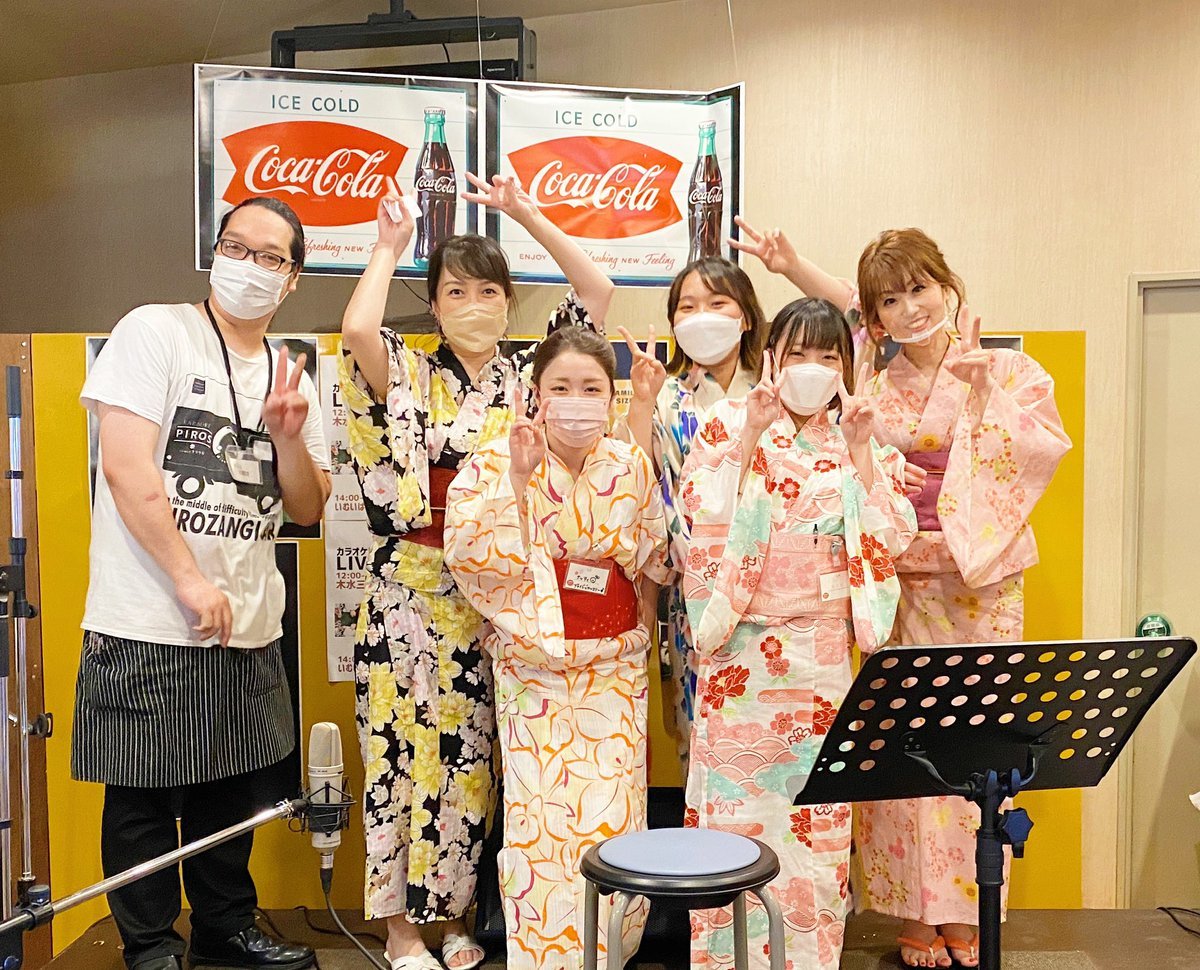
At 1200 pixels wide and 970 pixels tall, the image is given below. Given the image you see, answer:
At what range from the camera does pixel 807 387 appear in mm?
2479

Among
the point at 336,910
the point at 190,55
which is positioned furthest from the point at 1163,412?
the point at 190,55

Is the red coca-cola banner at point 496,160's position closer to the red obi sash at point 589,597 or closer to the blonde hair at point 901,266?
the blonde hair at point 901,266

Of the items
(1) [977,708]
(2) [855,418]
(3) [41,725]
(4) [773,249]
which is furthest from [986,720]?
(3) [41,725]

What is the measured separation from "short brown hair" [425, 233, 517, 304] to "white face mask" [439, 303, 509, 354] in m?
0.07

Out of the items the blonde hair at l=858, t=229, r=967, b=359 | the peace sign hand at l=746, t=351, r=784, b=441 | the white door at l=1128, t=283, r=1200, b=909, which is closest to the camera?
the peace sign hand at l=746, t=351, r=784, b=441

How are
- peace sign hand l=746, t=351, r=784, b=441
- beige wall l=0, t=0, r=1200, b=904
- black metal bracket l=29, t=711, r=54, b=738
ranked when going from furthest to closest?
beige wall l=0, t=0, r=1200, b=904
black metal bracket l=29, t=711, r=54, b=738
peace sign hand l=746, t=351, r=784, b=441

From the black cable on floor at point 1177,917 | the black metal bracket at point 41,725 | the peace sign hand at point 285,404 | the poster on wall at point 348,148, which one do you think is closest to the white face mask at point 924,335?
the poster on wall at point 348,148

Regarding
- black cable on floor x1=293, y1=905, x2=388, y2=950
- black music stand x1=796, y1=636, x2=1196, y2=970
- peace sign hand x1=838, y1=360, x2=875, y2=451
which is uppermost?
peace sign hand x1=838, y1=360, x2=875, y2=451

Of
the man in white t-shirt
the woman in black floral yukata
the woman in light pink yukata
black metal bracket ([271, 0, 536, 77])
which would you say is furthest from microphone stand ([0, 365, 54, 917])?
the woman in light pink yukata

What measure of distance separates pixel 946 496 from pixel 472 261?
4.18ft

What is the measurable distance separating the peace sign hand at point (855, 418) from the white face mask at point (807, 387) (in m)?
0.04

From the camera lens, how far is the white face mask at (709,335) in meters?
Result: 2.73

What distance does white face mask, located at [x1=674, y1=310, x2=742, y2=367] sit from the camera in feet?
8.97

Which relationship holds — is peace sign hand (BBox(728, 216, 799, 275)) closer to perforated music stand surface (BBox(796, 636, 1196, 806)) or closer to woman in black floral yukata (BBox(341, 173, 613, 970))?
woman in black floral yukata (BBox(341, 173, 613, 970))
